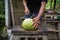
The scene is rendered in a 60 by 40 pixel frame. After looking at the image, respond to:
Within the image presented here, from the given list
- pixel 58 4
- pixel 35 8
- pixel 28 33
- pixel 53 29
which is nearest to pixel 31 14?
pixel 35 8

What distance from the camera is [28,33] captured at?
282cm

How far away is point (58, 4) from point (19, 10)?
2.32m

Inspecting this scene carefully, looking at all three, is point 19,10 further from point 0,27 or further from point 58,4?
point 58,4

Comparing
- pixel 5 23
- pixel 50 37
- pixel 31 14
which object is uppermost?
pixel 31 14

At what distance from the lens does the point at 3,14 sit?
17.9 feet

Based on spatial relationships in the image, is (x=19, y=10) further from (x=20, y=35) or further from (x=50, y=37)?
(x=20, y=35)

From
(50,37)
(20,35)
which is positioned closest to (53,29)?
(50,37)

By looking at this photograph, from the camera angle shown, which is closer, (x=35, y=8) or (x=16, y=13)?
(x=35, y=8)

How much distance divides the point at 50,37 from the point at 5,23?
1.17 m

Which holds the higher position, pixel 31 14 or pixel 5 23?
pixel 31 14

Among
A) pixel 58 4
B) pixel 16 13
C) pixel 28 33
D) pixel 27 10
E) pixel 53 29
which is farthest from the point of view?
pixel 58 4

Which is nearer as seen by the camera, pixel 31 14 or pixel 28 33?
pixel 28 33

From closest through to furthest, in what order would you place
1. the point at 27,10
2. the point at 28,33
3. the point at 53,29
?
the point at 28,33 → the point at 27,10 → the point at 53,29

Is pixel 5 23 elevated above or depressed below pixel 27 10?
below
